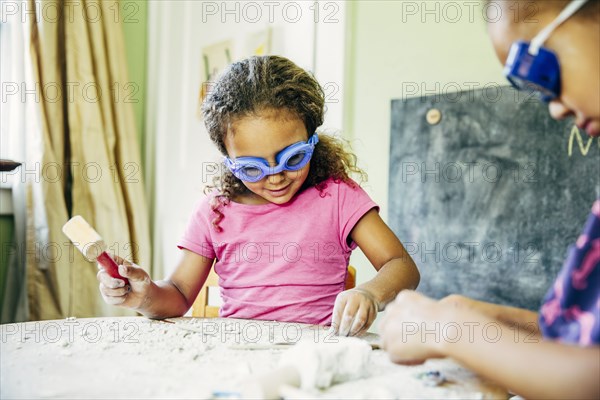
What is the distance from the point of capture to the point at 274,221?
5.30 feet

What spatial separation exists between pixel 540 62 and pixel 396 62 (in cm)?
193

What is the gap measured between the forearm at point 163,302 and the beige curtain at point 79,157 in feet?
4.75

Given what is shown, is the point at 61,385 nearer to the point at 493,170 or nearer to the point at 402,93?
the point at 493,170

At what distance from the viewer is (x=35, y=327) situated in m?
1.19

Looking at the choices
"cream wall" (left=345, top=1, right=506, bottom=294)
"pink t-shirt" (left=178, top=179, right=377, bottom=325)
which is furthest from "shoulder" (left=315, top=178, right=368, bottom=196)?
"cream wall" (left=345, top=1, right=506, bottom=294)

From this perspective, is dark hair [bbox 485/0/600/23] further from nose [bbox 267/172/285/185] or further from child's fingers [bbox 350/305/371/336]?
nose [bbox 267/172/285/185]

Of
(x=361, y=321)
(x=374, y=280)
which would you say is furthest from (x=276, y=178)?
(x=361, y=321)

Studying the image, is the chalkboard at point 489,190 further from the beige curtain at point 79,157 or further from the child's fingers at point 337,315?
the beige curtain at point 79,157

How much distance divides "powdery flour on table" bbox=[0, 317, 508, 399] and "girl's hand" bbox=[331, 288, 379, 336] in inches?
1.3

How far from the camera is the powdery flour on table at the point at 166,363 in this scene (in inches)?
31.4

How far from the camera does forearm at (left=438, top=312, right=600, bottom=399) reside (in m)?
0.65

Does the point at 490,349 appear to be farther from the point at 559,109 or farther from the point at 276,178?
the point at 276,178

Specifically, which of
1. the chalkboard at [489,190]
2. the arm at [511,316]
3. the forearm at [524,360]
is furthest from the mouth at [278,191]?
the chalkboard at [489,190]

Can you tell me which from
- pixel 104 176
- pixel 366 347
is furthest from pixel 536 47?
pixel 104 176
